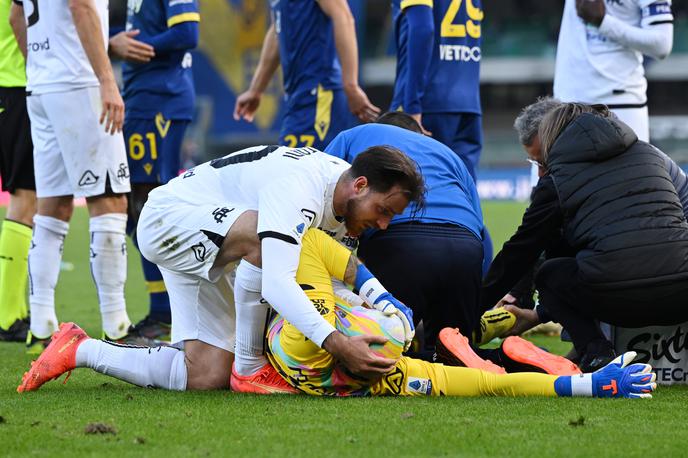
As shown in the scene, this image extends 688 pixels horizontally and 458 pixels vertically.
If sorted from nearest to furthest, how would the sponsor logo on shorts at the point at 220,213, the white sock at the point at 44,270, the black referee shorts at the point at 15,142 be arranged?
the sponsor logo on shorts at the point at 220,213 < the white sock at the point at 44,270 < the black referee shorts at the point at 15,142

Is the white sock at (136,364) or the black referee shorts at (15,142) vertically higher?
the black referee shorts at (15,142)

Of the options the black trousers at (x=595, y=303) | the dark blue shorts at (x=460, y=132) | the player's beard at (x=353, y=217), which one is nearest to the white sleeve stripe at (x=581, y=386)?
the black trousers at (x=595, y=303)

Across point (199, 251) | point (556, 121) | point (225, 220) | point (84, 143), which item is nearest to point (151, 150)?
point (84, 143)

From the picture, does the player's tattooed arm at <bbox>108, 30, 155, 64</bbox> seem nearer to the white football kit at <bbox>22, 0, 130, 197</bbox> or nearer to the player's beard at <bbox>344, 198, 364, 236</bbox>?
the white football kit at <bbox>22, 0, 130, 197</bbox>

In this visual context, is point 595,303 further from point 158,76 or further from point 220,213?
point 158,76

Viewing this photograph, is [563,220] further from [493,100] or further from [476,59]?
[493,100]

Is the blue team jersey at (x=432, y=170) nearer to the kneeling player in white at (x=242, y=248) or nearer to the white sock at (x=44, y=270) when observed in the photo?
the kneeling player in white at (x=242, y=248)

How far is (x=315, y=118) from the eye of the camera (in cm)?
726

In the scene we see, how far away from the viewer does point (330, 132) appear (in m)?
7.29

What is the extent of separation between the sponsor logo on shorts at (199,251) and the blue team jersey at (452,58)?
118 inches

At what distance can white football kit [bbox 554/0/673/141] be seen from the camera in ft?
22.6

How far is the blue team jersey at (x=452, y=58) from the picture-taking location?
720 cm

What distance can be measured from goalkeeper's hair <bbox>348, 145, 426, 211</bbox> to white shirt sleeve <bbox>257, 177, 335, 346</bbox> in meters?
0.27

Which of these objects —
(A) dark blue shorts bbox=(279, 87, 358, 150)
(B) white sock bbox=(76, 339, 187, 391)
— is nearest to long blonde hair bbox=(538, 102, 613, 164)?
(B) white sock bbox=(76, 339, 187, 391)
